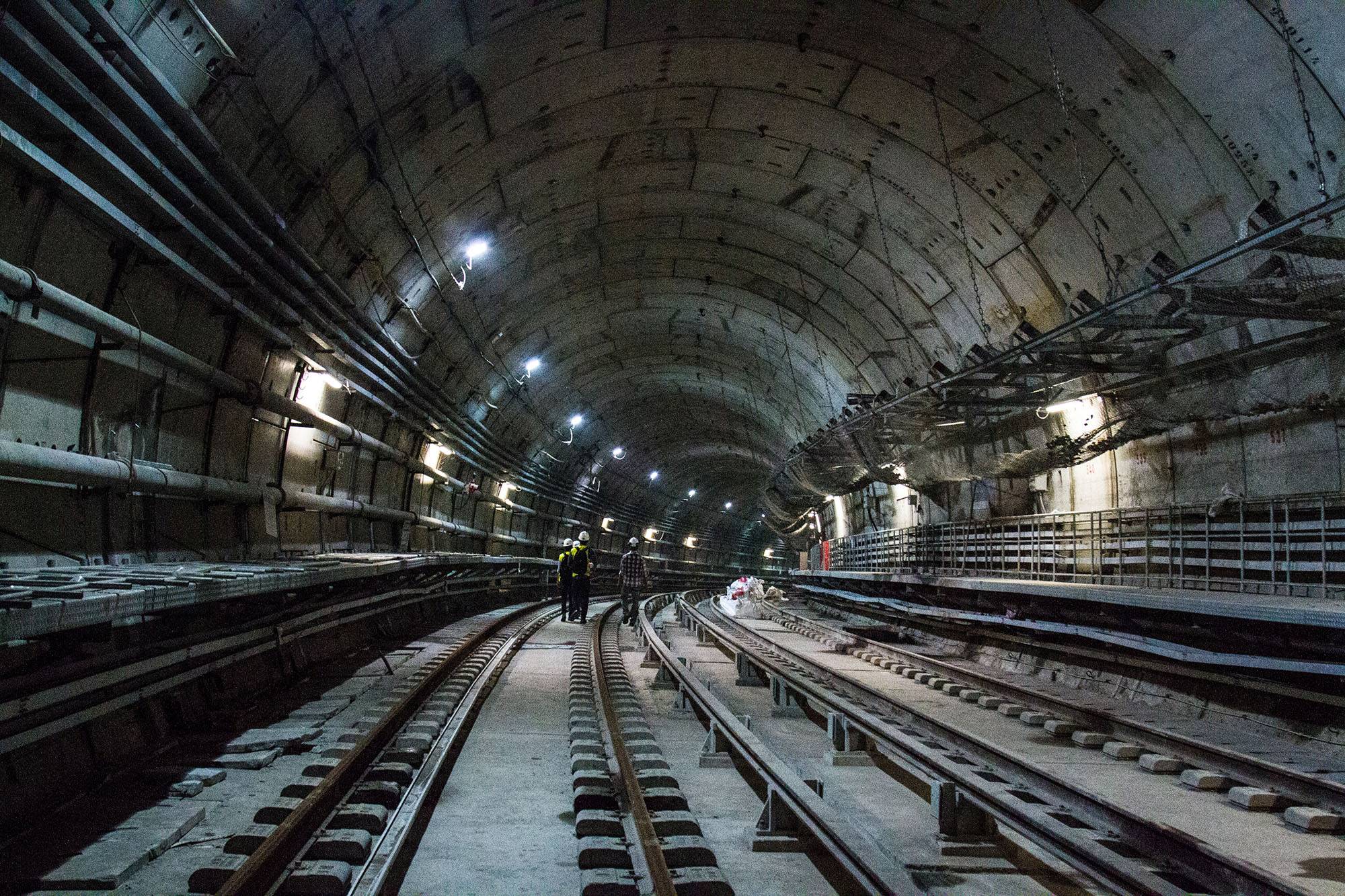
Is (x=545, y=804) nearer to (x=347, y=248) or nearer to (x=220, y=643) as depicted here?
(x=220, y=643)

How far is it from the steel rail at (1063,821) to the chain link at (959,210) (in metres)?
5.70

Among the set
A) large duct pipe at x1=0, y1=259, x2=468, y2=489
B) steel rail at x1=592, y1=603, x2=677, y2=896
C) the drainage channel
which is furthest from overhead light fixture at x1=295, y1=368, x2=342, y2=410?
the drainage channel

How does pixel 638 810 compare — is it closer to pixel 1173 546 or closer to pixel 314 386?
pixel 314 386

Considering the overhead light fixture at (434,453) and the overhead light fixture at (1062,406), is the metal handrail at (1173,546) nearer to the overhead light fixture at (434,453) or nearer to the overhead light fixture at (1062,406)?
the overhead light fixture at (1062,406)

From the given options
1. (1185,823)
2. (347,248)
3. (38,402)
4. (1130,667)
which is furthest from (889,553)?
(38,402)

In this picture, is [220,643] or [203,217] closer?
[220,643]

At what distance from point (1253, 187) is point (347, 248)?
27.7 feet

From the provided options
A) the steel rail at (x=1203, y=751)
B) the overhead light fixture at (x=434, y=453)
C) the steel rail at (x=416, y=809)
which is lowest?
the steel rail at (x=416, y=809)

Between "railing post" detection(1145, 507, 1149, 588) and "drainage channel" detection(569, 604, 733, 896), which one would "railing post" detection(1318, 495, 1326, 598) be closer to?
"railing post" detection(1145, 507, 1149, 588)

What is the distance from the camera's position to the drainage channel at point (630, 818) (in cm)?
364

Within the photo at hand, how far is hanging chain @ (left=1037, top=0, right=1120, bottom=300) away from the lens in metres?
8.07

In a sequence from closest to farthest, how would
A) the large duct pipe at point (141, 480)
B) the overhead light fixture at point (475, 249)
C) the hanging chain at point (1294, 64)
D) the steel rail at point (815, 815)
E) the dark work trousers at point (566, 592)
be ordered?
the steel rail at point (815, 815) < the large duct pipe at point (141, 480) < the hanging chain at point (1294, 64) < the overhead light fixture at point (475, 249) < the dark work trousers at point (566, 592)

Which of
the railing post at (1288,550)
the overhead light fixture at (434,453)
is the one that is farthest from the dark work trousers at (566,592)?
the railing post at (1288,550)

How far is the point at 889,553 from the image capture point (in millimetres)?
19125
